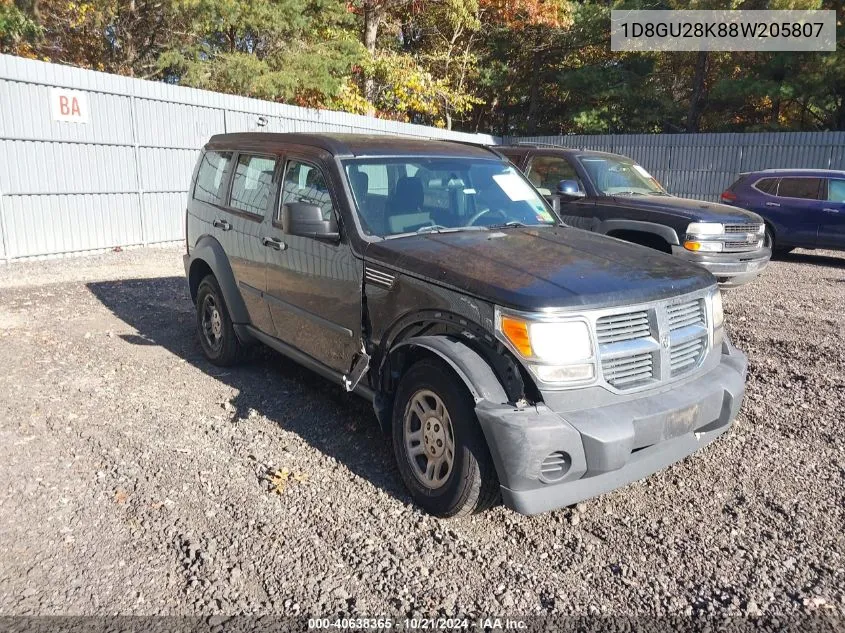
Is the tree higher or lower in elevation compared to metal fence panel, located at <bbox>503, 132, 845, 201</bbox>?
higher

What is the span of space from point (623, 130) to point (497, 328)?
30.1 metres

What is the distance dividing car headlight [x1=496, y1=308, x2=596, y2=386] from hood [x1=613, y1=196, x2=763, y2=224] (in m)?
5.75

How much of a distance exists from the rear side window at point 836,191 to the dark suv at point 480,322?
982 cm

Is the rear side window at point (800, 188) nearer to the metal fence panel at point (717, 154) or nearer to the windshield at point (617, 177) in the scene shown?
the windshield at point (617, 177)

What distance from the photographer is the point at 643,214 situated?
8.43 metres

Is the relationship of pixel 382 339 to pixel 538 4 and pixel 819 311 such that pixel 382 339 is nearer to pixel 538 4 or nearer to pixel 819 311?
pixel 819 311

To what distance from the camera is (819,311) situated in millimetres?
8359

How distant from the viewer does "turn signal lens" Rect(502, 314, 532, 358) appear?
3.11 meters

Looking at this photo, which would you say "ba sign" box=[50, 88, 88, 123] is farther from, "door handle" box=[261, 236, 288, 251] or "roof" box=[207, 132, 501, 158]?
"door handle" box=[261, 236, 288, 251]

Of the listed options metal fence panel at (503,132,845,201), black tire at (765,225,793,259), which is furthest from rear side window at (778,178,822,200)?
metal fence panel at (503,132,845,201)

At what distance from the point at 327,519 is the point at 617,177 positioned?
7.25 meters

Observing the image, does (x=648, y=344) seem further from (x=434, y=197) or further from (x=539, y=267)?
(x=434, y=197)

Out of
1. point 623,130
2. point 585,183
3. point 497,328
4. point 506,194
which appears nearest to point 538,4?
point 623,130

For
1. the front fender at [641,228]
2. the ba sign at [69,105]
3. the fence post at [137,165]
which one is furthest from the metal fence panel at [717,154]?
the ba sign at [69,105]
